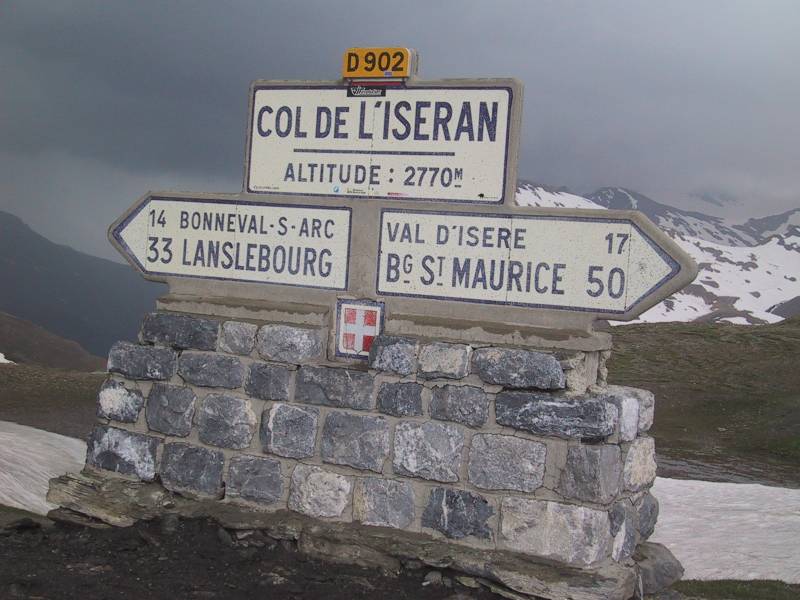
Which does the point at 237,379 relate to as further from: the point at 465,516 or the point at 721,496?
the point at 721,496

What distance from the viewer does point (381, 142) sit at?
204 inches

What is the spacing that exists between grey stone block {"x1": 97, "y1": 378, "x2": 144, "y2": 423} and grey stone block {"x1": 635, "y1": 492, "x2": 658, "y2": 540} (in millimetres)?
3410

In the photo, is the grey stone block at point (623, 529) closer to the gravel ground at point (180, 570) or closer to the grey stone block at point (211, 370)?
the gravel ground at point (180, 570)

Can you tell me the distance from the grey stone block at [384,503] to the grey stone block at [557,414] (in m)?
Result: 0.75

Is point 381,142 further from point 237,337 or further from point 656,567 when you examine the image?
point 656,567

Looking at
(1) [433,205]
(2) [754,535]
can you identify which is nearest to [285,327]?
(1) [433,205]

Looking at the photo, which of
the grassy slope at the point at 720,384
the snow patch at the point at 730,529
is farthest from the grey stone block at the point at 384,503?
the grassy slope at the point at 720,384

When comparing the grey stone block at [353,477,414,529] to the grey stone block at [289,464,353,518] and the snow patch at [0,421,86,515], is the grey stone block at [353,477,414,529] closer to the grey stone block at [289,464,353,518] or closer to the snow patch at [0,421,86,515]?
the grey stone block at [289,464,353,518]

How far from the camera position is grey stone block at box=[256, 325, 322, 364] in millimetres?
5133

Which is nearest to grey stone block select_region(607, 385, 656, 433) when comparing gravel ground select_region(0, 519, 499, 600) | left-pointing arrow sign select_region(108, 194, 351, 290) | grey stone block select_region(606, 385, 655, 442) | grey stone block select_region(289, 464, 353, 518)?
grey stone block select_region(606, 385, 655, 442)

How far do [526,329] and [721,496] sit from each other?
4.00 m

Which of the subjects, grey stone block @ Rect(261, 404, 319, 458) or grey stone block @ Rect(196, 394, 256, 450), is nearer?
grey stone block @ Rect(261, 404, 319, 458)

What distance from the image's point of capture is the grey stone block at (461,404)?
4641 millimetres

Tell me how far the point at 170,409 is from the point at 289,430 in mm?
914
